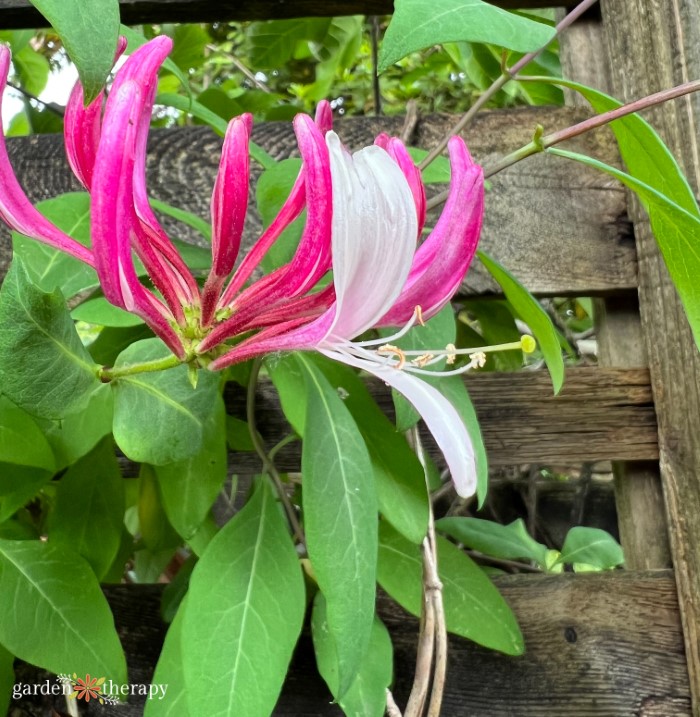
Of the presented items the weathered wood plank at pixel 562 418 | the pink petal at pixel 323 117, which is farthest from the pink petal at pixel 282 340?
the weathered wood plank at pixel 562 418

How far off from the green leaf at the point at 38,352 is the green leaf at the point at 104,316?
0.33 feet

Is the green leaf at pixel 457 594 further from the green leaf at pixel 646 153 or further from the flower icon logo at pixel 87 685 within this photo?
the green leaf at pixel 646 153

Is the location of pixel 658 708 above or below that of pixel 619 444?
below

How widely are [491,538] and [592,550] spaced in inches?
5.2

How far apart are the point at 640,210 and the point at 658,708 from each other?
446mm

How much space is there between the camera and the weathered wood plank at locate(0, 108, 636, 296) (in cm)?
68

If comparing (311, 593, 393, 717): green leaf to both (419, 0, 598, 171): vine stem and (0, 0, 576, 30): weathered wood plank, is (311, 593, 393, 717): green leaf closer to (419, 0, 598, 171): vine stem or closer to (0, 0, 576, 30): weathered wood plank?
(419, 0, 598, 171): vine stem

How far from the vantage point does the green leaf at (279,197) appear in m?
0.49

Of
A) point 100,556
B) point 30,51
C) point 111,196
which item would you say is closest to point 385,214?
point 111,196

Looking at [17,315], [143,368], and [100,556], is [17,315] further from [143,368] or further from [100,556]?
[100,556]

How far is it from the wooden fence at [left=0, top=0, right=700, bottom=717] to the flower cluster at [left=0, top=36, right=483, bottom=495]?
298mm

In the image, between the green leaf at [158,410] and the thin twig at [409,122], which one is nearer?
the green leaf at [158,410]

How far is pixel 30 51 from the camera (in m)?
0.93

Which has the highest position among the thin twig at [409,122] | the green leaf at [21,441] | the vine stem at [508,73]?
the thin twig at [409,122]
